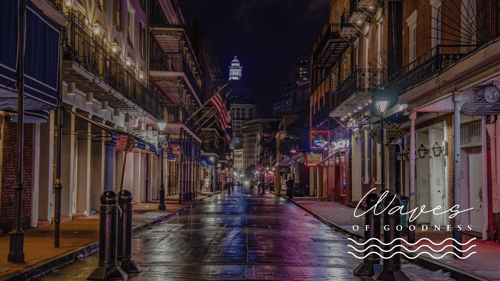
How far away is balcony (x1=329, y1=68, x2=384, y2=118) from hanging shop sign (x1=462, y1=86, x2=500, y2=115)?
36.0 feet

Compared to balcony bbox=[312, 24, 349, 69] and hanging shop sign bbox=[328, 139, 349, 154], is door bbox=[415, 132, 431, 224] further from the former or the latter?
hanging shop sign bbox=[328, 139, 349, 154]

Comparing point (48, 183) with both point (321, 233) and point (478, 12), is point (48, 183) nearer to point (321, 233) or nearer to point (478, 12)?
point (321, 233)

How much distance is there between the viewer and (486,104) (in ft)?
36.8

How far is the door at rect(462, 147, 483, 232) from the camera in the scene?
15285 mm

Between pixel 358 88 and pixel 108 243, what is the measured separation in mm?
17515

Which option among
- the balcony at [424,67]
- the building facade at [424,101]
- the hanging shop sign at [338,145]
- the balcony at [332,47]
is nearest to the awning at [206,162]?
the hanging shop sign at [338,145]

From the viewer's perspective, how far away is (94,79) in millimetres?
18781

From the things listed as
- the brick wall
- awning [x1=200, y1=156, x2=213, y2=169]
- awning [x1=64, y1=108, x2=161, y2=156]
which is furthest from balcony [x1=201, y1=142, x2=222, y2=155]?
the brick wall

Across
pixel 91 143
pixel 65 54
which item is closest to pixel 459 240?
pixel 65 54

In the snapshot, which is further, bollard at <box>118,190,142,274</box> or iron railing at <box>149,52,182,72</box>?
iron railing at <box>149,52,182,72</box>

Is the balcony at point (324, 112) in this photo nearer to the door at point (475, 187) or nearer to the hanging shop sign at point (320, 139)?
the hanging shop sign at point (320, 139)

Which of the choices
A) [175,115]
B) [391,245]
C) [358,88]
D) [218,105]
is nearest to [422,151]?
[358,88]

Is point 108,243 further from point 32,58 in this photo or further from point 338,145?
point 338,145

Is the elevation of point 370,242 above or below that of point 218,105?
below
